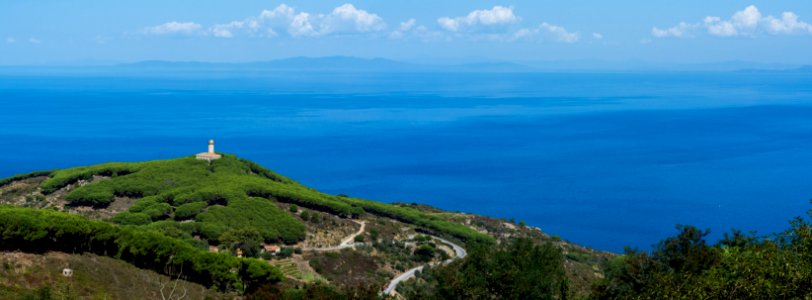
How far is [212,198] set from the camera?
A: 5138 centimetres

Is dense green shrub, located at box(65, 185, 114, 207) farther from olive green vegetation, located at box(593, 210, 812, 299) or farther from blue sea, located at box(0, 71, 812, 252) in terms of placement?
blue sea, located at box(0, 71, 812, 252)

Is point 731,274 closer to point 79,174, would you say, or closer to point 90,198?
point 90,198

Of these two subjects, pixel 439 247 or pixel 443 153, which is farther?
pixel 443 153

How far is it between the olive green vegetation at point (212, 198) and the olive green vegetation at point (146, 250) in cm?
1118

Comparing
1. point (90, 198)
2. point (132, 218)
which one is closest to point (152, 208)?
point (132, 218)

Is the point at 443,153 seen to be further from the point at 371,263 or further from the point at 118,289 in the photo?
the point at 118,289

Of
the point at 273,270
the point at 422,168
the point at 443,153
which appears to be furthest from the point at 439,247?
the point at 443,153

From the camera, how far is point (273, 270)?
3231cm

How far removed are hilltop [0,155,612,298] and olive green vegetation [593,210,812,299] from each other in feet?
8.53

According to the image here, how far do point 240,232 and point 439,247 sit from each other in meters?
12.0

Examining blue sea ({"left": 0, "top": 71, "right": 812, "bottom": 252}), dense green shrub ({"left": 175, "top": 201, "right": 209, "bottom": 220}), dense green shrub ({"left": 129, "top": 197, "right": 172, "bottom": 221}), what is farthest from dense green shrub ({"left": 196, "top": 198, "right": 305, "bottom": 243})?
blue sea ({"left": 0, "top": 71, "right": 812, "bottom": 252})

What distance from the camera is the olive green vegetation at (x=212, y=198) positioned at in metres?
47.1

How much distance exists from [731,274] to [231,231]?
1167 inches

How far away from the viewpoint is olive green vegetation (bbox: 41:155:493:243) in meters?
47.1
